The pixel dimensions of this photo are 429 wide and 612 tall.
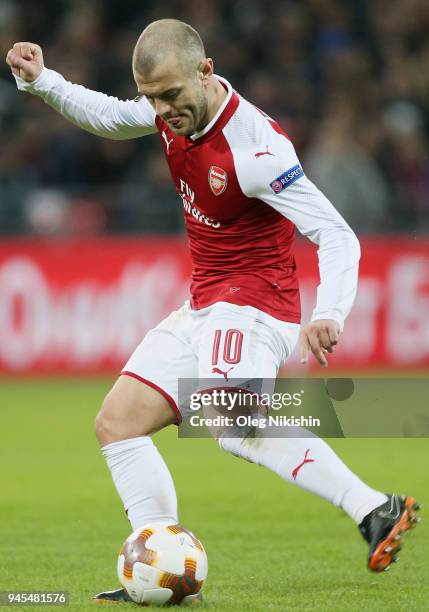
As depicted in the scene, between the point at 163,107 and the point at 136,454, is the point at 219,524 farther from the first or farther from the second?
the point at 163,107

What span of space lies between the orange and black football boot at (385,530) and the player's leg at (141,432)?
84 cm

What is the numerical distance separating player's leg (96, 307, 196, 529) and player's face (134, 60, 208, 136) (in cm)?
94

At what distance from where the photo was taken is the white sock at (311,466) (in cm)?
466

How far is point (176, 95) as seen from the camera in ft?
15.6

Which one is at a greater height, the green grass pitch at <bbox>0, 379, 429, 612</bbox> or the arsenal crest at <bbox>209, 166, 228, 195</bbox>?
the arsenal crest at <bbox>209, 166, 228, 195</bbox>

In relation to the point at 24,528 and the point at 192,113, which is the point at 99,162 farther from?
the point at 192,113

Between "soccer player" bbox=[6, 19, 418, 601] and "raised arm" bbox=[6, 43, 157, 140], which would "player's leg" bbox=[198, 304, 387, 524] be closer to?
"soccer player" bbox=[6, 19, 418, 601]

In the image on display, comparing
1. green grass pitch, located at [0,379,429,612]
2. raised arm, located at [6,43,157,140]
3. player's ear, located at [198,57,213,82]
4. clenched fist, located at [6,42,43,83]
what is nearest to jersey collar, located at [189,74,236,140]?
player's ear, located at [198,57,213,82]

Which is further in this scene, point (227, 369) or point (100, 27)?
point (100, 27)

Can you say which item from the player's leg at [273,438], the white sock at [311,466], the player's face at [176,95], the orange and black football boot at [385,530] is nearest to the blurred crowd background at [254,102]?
the player's leg at [273,438]

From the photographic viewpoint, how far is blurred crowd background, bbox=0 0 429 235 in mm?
12977

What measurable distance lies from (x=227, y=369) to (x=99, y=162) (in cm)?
916

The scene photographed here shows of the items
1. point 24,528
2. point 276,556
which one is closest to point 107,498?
point 24,528

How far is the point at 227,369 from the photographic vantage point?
4.89 meters
